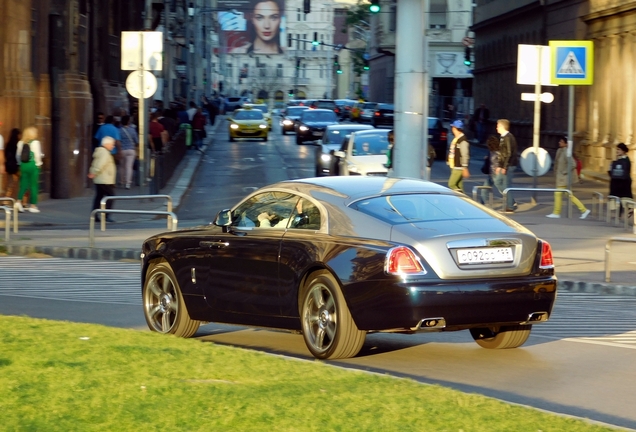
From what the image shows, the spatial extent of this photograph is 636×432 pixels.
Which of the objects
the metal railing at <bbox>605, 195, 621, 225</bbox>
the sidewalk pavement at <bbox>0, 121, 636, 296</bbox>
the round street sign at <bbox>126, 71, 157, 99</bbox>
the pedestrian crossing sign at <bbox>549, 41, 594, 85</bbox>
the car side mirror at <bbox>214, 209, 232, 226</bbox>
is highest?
the pedestrian crossing sign at <bbox>549, 41, 594, 85</bbox>

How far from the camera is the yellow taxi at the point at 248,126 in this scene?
64312 mm

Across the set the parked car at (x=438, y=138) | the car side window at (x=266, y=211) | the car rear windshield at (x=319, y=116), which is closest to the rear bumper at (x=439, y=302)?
the car side window at (x=266, y=211)

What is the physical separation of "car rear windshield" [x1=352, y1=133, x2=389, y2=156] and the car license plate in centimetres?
2049

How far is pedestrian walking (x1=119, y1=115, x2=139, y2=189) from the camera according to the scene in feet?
111

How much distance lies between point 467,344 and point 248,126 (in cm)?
5412

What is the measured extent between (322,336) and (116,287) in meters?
5.98

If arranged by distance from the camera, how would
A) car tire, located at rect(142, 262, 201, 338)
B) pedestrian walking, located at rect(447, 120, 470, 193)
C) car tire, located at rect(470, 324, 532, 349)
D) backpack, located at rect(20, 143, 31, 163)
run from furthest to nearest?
1. backpack, located at rect(20, 143, 31, 163)
2. pedestrian walking, located at rect(447, 120, 470, 193)
3. car tire, located at rect(142, 262, 201, 338)
4. car tire, located at rect(470, 324, 532, 349)

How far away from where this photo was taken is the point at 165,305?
11.2 meters

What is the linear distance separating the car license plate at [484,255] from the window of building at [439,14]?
99710 millimetres

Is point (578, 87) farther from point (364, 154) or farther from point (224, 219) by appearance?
point (224, 219)

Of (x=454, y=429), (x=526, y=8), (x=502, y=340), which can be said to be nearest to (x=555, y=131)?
(x=526, y=8)

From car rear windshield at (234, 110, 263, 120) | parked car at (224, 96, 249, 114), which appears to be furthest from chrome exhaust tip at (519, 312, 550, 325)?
parked car at (224, 96, 249, 114)

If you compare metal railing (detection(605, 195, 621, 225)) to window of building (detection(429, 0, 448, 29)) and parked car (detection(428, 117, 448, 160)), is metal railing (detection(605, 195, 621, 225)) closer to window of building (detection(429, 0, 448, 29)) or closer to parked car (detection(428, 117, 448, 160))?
parked car (detection(428, 117, 448, 160))

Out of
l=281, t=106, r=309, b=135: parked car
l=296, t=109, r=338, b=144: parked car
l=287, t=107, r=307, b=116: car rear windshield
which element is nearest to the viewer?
l=296, t=109, r=338, b=144: parked car
